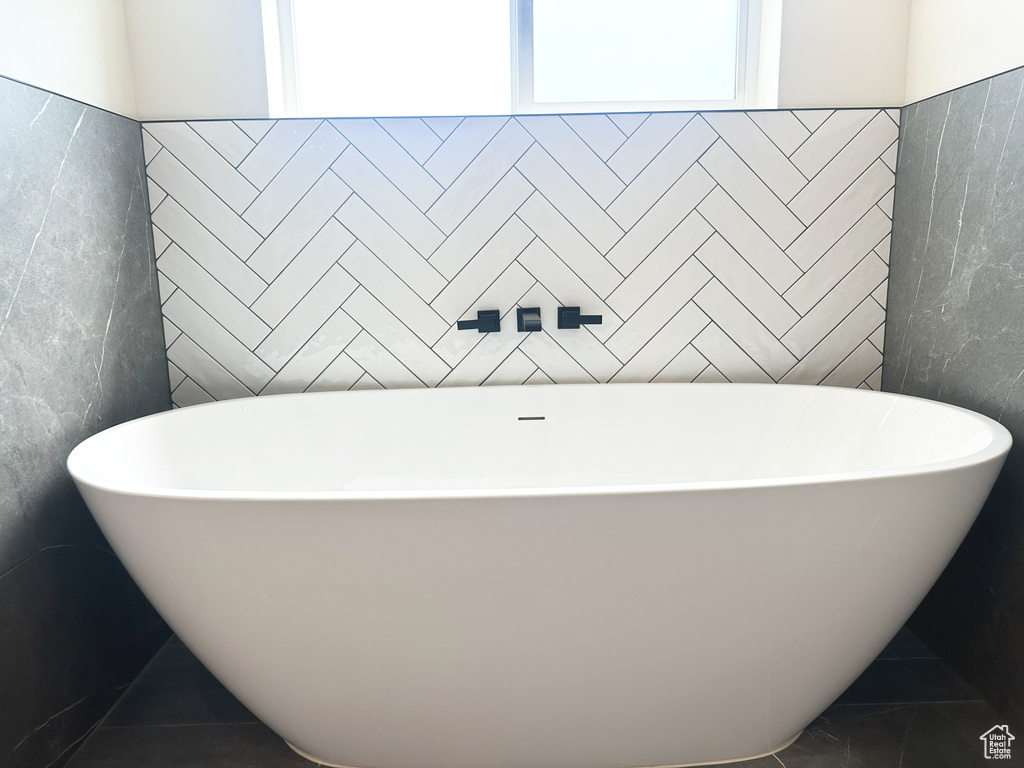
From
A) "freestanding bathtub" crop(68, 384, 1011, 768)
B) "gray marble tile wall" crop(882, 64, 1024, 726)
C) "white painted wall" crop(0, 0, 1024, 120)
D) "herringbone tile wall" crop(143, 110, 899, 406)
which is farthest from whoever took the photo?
"herringbone tile wall" crop(143, 110, 899, 406)

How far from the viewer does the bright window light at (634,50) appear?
2.14 metres

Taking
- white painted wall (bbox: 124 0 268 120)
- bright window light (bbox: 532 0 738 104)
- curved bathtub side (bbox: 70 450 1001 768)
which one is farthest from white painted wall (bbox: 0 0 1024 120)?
curved bathtub side (bbox: 70 450 1001 768)

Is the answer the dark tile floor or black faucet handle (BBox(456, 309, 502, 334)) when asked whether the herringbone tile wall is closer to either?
black faucet handle (BBox(456, 309, 502, 334))

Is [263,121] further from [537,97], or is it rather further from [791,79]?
[791,79]

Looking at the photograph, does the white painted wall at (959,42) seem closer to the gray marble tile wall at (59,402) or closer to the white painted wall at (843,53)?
the white painted wall at (843,53)

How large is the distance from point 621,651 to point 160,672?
1.30m

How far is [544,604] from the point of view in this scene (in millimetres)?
1137

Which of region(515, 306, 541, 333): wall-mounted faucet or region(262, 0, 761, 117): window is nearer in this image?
region(515, 306, 541, 333): wall-mounted faucet

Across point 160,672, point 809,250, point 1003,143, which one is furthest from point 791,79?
Answer: point 160,672

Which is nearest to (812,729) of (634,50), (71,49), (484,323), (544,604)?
(544,604)

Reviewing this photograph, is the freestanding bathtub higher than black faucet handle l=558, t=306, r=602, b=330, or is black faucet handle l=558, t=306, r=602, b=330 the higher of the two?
black faucet handle l=558, t=306, r=602, b=330

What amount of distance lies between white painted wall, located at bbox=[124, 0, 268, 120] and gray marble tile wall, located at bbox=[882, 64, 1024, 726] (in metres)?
1.91

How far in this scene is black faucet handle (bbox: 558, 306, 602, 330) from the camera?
199 centimetres

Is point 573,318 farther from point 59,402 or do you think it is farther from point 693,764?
point 59,402
